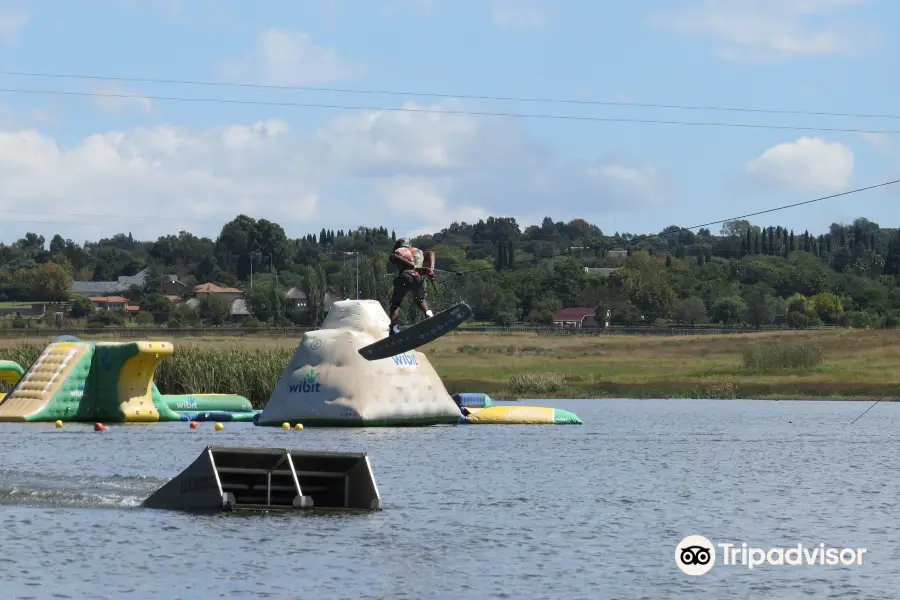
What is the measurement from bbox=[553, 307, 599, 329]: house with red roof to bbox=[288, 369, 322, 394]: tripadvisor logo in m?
130

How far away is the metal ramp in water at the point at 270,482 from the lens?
2917cm

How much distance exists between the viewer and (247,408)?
65562mm

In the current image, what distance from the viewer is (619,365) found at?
371 ft

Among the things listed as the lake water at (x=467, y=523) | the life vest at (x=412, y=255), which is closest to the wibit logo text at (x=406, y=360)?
the lake water at (x=467, y=523)

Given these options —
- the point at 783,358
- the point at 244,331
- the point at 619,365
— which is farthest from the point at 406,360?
the point at 244,331

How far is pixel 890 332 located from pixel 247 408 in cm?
7688

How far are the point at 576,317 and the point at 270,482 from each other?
164m

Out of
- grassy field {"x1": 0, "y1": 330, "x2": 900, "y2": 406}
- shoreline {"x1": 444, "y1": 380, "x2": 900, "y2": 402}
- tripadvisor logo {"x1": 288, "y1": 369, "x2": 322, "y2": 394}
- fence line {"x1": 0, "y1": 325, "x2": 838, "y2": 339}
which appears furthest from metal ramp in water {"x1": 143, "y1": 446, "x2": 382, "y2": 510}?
fence line {"x1": 0, "y1": 325, "x2": 838, "y2": 339}

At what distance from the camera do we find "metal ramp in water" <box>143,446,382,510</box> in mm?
29172

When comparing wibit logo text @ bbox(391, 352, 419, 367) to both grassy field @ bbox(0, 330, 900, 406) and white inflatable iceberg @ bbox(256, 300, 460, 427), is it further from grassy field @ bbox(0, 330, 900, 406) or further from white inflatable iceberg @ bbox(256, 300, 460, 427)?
grassy field @ bbox(0, 330, 900, 406)

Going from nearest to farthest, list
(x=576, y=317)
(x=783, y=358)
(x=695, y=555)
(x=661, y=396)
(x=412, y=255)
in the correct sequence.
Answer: (x=695, y=555), (x=412, y=255), (x=661, y=396), (x=783, y=358), (x=576, y=317)

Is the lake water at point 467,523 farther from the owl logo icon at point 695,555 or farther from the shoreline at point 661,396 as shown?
the shoreline at point 661,396

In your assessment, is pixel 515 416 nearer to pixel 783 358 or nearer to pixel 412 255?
pixel 412 255

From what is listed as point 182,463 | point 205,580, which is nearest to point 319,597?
point 205,580
